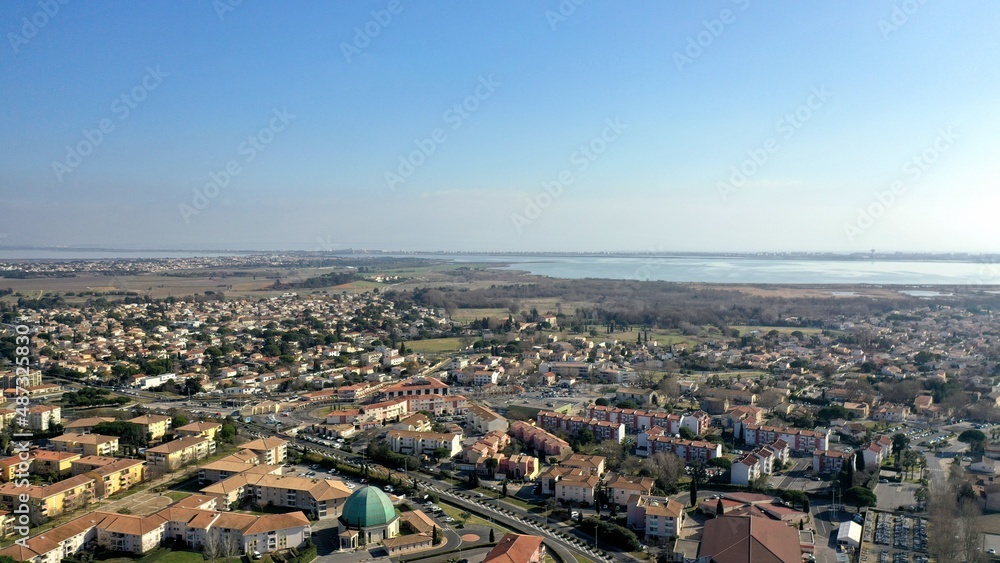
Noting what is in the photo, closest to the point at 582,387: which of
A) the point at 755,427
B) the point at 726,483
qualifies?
the point at 755,427

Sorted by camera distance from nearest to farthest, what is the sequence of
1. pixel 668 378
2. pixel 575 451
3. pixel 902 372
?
pixel 575 451
pixel 668 378
pixel 902 372

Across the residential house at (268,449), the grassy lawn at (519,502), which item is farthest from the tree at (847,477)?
the residential house at (268,449)

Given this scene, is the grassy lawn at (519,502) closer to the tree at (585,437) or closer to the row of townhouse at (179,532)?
the tree at (585,437)

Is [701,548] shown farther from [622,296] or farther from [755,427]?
[622,296]

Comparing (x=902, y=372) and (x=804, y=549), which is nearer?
(x=804, y=549)

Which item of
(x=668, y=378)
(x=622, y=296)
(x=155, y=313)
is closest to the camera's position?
(x=668, y=378)

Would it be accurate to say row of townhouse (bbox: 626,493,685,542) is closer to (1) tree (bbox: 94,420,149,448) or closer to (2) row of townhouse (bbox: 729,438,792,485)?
(2) row of townhouse (bbox: 729,438,792,485)

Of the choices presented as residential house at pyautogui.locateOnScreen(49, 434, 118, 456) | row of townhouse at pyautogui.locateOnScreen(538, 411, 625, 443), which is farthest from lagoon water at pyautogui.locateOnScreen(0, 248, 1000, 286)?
residential house at pyautogui.locateOnScreen(49, 434, 118, 456)

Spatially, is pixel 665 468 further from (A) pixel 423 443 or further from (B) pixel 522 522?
(A) pixel 423 443
